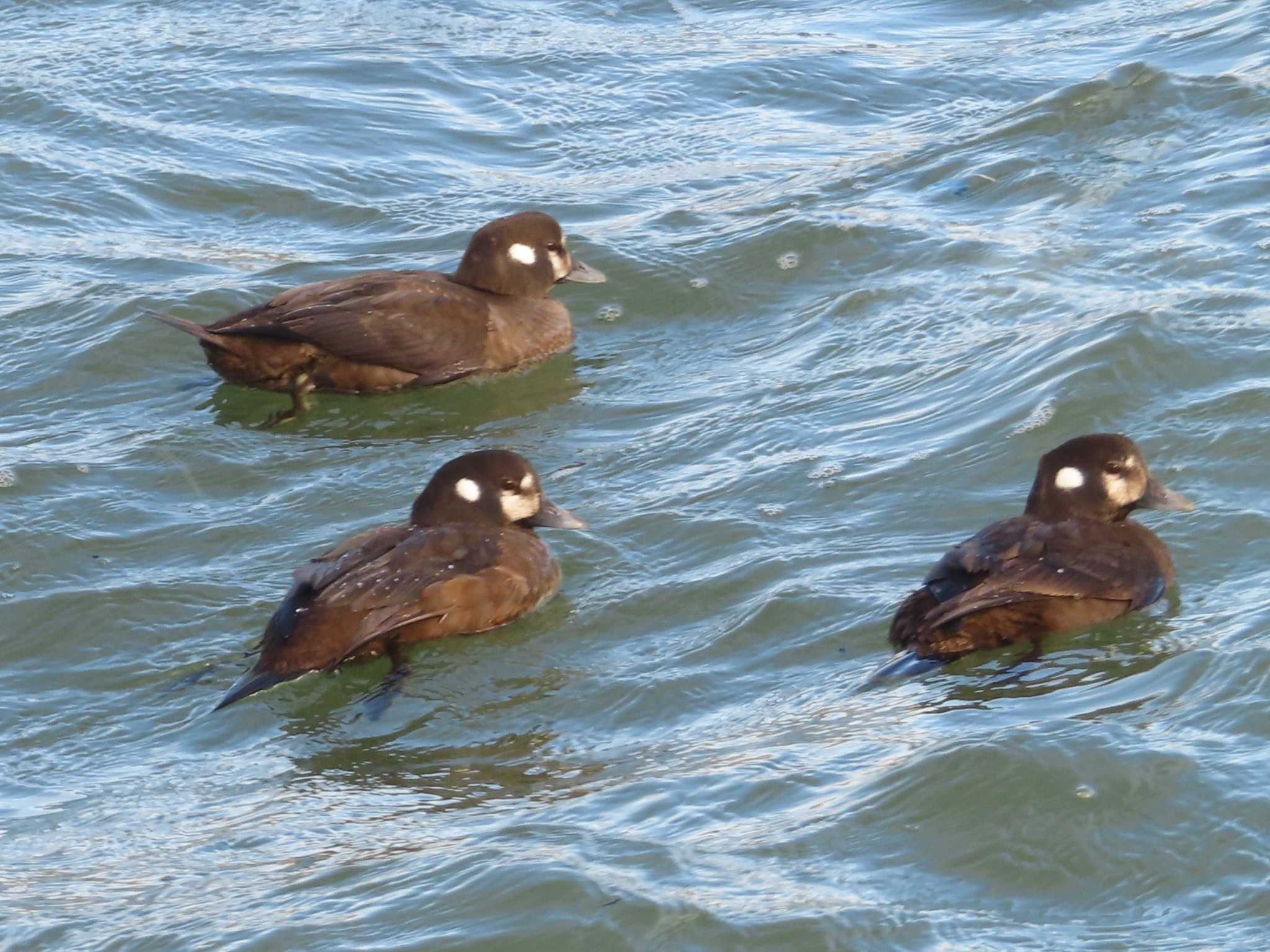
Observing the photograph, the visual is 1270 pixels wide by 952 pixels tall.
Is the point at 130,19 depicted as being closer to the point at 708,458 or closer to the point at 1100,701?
the point at 708,458

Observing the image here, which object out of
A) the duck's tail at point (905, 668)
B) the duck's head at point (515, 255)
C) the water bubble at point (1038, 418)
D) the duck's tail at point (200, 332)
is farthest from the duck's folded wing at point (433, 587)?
the duck's head at point (515, 255)

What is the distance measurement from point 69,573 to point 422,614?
1603 millimetres

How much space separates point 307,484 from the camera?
8.56m

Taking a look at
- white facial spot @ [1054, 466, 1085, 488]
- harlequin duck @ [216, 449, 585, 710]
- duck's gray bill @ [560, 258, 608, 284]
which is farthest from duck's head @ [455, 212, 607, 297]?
white facial spot @ [1054, 466, 1085, 488]

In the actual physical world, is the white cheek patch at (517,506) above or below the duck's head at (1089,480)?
below

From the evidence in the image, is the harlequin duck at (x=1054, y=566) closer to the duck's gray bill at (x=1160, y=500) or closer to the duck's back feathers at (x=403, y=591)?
the duck's gray bill at (x=1160, y=500)

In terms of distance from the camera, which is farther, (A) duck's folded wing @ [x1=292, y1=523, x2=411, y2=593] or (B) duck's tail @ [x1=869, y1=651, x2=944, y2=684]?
(A) duck's folded wing @ [x1=292, y1=523, x2=411, y2=593]

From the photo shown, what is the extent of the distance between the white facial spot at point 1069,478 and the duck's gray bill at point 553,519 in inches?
71.3

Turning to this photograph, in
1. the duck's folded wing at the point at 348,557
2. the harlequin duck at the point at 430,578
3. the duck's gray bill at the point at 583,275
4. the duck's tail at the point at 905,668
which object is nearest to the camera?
the duck's tail at the point at 905,668

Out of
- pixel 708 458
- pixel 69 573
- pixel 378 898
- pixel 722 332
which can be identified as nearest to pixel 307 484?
pixel 69 573

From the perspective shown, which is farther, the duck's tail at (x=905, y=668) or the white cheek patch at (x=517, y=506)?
the white cheek patch at (x=517, y=506)

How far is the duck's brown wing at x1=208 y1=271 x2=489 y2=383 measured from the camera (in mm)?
9406

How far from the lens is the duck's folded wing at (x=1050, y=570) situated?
646 cm

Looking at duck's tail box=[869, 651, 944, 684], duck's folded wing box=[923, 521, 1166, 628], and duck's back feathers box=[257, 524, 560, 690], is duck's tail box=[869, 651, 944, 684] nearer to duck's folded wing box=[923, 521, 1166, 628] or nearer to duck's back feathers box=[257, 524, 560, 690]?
duck's folded wing box=[923, 521, 1166, 628]
